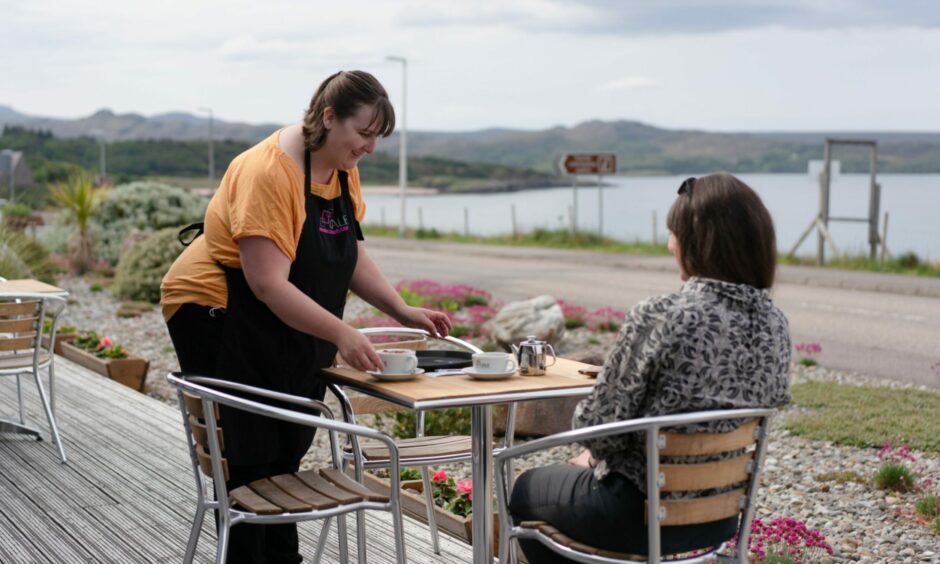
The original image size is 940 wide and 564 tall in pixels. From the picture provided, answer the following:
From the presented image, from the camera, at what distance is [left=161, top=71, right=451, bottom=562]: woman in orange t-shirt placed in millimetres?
3354

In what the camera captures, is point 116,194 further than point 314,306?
Yes

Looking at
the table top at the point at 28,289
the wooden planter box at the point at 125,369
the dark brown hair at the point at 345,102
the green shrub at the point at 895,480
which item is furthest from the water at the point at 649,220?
the wooden planter box at the point at 125,369

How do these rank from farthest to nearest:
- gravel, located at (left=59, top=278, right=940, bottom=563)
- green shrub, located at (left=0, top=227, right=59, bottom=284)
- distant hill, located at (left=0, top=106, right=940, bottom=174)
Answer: distant hill, located at (left=0, top=106, right=940, bottom=174) → green shrub, located at (left=0, top=227, right=59, bottom=284) → gravel, located at (left=59, top=278, right=940, bottom=563)

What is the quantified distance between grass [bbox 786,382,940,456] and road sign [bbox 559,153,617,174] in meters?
21.9

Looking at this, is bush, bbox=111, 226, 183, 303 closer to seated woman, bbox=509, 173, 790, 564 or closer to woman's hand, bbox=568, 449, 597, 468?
woman's hand, bbox=568, 449, 597, 468

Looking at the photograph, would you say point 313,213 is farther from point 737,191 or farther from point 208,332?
point 737,191

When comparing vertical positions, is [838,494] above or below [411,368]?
below

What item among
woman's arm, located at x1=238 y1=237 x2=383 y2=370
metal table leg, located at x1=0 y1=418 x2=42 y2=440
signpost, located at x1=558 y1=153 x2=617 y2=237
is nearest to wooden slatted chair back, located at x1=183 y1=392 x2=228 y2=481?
woman's arm, located at x1=238 y1=237 x2=383 y2=370

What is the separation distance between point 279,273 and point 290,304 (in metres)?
0.10

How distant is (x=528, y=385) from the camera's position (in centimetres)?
331

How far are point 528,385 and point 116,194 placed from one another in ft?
57.5

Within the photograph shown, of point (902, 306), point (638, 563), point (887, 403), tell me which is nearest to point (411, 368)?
point (638, 563)

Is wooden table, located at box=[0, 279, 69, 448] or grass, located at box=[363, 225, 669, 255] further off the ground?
wooden table, located at box=[0, 279, 69, 448]

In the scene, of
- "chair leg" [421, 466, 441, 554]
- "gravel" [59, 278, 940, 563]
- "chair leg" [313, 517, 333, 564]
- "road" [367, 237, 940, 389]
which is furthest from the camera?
"road" [367, 237, 940, 389]
